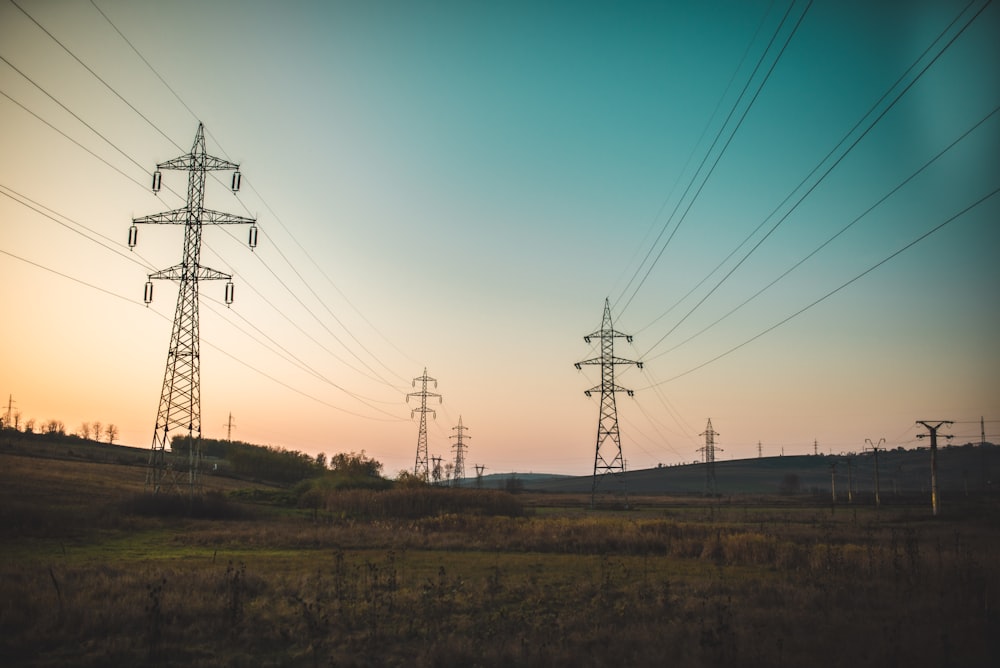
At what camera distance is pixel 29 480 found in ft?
177

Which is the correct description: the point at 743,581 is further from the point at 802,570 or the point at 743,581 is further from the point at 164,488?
the point at 164,488

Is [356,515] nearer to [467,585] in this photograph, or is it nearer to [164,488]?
[164,488]

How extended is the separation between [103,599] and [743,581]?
19865 millimetres

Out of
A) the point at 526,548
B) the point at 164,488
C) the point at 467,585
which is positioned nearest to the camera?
→ the point at 467,585

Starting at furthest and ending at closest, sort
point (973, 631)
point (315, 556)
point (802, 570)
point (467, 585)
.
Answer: point (315, 556)
point (802, 570)
point (467, 585)
point (973, 631)

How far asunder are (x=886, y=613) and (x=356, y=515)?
52.8 metres

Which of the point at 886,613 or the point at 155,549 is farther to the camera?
the point at 155,549

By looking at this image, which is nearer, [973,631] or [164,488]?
[973,631]

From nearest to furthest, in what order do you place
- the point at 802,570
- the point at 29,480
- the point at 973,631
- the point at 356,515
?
the point at 973,631
the point at 802,570
the point at 29,480
the point at 356,515

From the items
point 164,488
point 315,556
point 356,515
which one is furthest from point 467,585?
point 356,515

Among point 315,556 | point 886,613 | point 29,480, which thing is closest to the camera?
point 886,613

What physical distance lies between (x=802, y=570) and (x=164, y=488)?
45425 millimetres

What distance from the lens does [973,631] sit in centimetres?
1341

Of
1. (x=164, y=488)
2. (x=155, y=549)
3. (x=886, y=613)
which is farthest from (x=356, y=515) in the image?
(x=886, y=613)
